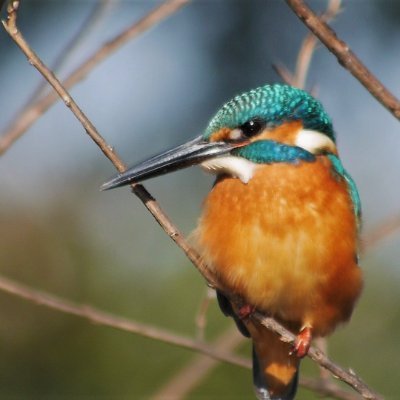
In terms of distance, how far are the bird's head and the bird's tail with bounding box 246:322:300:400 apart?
812 millimetres

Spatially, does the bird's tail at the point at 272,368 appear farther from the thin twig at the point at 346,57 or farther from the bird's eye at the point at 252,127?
the thin twig at the point at 346,57

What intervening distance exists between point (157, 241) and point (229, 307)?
2.09 m

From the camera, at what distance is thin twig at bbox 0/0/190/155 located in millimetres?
2967

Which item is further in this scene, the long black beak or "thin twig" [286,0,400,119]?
the long black beak

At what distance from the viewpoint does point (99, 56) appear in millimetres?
3088

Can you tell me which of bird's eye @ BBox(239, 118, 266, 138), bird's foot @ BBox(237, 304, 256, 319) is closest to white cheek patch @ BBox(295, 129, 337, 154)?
bird's eye @ BBox(239, 118, 266, 138)

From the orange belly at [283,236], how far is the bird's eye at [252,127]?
120 mm

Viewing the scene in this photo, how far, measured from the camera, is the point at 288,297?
9.94ft

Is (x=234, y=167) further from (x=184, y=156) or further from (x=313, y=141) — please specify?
(x=313, y=141)

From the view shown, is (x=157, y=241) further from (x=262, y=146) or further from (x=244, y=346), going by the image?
(x=262, y=146)

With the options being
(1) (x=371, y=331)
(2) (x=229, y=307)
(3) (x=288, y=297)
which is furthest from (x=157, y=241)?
(3) (x=288, y=297)

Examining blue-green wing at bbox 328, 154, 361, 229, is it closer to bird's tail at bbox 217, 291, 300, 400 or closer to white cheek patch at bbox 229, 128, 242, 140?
white cheek patch at bbox 229, 128, 242, 140

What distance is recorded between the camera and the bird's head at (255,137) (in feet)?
9.75

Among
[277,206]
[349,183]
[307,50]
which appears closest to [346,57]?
[277,206]
